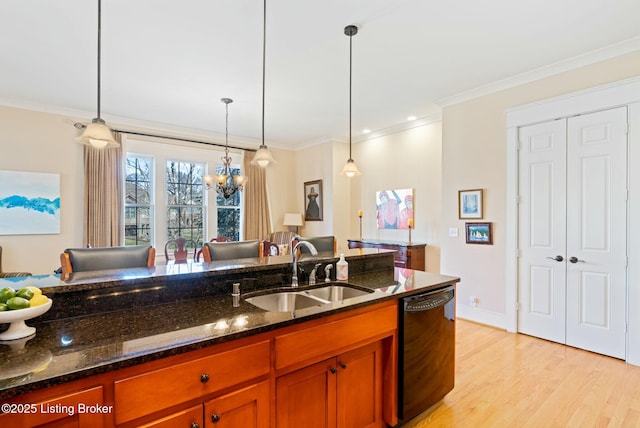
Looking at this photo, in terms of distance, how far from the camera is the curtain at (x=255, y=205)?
21.6 feet

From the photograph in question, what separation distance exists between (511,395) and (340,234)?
4333 mm

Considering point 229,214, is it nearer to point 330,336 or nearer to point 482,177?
point 482,177

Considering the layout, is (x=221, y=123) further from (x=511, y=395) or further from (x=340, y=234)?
(x=511, y=395)

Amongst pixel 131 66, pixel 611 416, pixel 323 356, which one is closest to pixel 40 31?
pixel 131 66

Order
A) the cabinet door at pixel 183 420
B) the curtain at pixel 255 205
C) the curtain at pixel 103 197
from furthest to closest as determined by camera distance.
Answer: the curtain at pixel 255 205, the curtain at pixel 103 197, the cabinet door at pixel 183 420

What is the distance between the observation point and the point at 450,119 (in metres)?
4.41

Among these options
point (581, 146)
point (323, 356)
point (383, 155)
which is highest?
point (383, 155)

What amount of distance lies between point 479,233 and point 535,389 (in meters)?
1.93

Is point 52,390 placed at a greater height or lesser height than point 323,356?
greater

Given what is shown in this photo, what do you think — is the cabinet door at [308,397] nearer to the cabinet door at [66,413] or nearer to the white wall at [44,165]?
the cabinet door at [66,413]

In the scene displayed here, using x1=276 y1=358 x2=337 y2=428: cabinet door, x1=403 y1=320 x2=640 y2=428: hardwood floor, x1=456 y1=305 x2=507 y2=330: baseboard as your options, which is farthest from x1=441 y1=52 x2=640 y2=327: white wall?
x1=276 y1=358 x2=337 y2=428: cabinet door

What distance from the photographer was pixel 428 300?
2.11m

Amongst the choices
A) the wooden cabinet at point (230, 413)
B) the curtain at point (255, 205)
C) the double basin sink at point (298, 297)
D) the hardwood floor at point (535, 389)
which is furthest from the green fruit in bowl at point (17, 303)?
the curtain at point (255, 205)

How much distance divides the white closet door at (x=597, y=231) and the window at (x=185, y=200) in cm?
577
